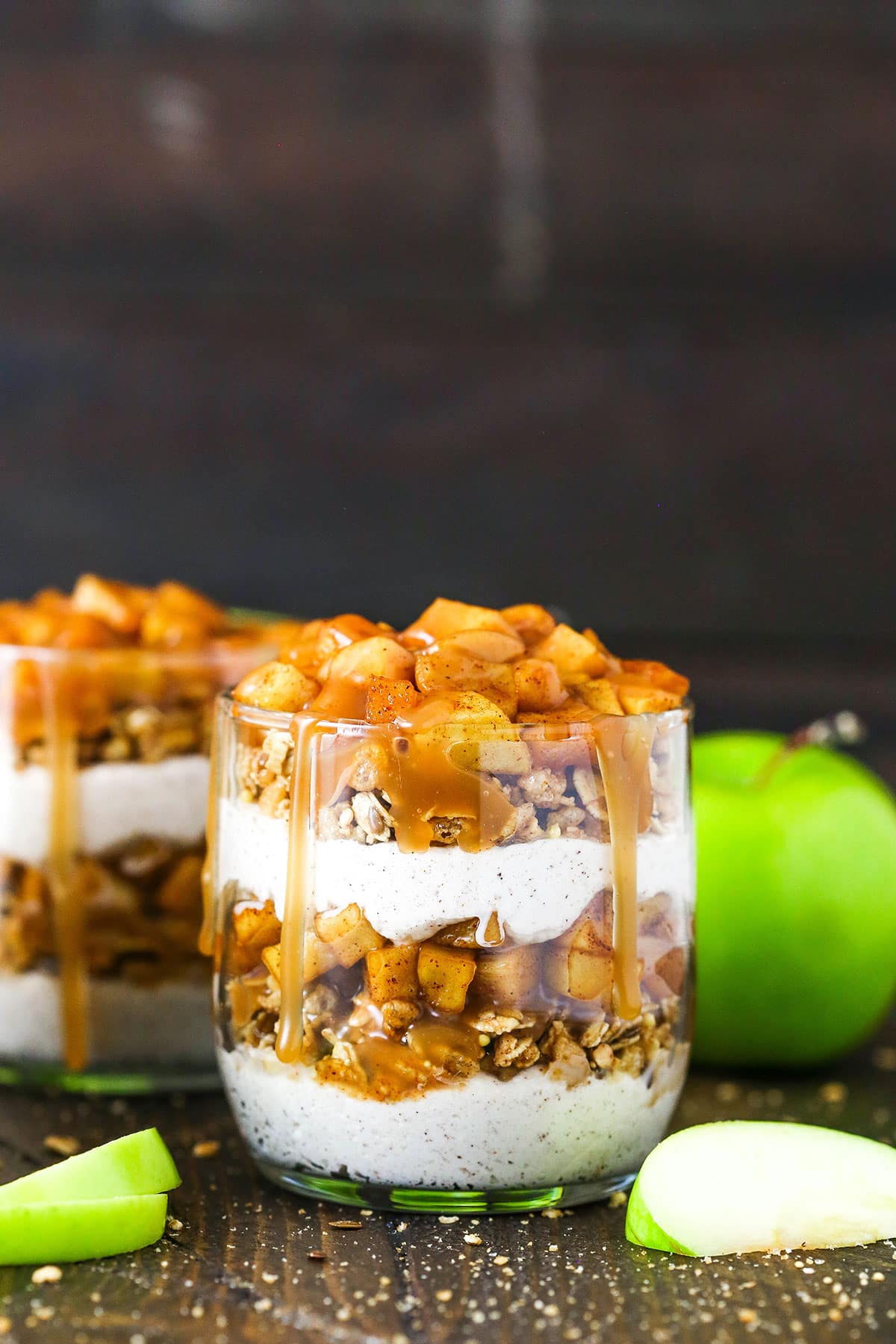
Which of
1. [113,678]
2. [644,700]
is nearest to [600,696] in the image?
[644,700]

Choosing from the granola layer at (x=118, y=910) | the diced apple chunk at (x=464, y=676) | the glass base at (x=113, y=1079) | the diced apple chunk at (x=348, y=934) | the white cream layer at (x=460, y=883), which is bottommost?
the glass base at (x=113, y=1079)

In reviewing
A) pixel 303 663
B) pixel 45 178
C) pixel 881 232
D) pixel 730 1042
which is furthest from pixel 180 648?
pixel 881 232

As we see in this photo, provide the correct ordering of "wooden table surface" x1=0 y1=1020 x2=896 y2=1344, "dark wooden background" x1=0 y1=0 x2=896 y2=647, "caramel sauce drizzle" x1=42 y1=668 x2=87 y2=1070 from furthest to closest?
"dark wooden background" x1=0 y1=0 x2=896 y2=647, "caramel sauce drizzle" x1=42 y1=668 x2=87 y2=1070, "wooden table surface" x1=0 y1=1020 x2=896 y2=1344

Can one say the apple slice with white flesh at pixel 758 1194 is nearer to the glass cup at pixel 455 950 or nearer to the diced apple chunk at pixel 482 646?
the glass cup at pixel 455 950

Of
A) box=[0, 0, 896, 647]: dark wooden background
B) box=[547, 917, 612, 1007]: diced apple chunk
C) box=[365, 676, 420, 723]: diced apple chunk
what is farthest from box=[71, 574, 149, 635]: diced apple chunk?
box=[0, 0, 896, 647]: dark wooden background

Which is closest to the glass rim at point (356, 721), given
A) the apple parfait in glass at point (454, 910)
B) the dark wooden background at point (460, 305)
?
the apple parfait in glass at point (454, 910)

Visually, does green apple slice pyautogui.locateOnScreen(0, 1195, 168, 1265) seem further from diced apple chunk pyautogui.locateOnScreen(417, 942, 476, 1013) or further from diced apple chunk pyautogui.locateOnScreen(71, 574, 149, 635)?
diced apple chunk pyautogui.locateOnScreen(71, 574, 149, 635)

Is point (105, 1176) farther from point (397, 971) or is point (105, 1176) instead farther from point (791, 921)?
point (791, 921)

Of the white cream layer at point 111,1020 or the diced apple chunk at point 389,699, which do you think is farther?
the white cream layer at point 111,1020
